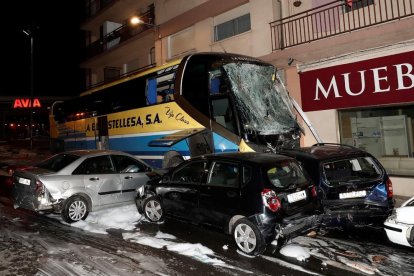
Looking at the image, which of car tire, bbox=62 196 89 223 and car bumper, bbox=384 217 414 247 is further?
car tire, bbox=62 196 89 223

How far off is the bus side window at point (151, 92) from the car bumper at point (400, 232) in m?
6.90

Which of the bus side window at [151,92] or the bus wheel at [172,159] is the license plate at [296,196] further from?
the bus side window at [151,92]

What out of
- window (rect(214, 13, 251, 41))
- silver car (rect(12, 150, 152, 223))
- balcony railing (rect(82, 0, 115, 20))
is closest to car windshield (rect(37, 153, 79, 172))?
→ silver car (rect(12, 150, 152, 223))

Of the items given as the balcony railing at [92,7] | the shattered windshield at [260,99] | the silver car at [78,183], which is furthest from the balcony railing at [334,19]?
the balcony railing at [92,7]

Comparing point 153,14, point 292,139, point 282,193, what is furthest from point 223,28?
point 282,193

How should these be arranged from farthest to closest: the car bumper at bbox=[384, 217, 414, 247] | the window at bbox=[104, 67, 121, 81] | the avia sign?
the avia sign
the window at bbox=[104, 67, 121, 81]
the car bumper at bbox=[384, 217, 414, 247]

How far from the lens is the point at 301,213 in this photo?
17.1 feet

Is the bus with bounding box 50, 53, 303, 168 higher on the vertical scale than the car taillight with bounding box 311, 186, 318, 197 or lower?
higher

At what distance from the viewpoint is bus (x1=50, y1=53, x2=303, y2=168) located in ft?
25.6

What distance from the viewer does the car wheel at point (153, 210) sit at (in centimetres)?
679

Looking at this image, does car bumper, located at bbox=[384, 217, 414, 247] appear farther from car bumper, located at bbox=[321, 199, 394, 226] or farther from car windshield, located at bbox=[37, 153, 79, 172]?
car windshield, located at bbox=[37, 153, 79, 172]

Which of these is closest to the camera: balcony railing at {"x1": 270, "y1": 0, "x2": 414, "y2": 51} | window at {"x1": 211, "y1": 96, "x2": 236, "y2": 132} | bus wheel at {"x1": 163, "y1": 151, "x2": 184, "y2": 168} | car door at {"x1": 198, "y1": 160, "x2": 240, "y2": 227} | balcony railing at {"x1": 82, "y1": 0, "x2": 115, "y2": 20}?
car door at {"x1": 198, "y1": 160, "x2": 240, "y2": 227}

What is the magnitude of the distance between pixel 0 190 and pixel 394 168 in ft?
43.0

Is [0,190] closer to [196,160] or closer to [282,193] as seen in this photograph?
[196,160]
